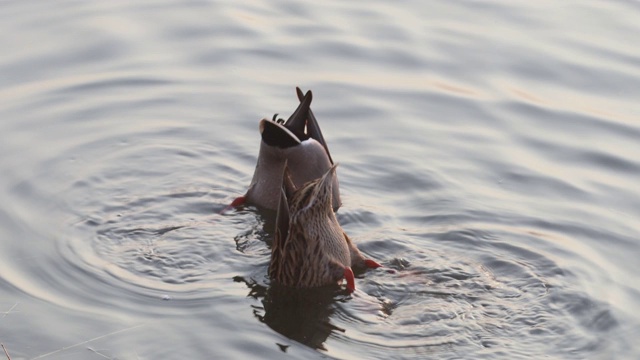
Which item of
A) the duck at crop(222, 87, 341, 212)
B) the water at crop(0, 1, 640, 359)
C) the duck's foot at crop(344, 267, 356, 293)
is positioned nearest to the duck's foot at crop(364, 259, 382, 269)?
the water at crop(0, 1, 640, 359)

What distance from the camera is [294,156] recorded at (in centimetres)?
938

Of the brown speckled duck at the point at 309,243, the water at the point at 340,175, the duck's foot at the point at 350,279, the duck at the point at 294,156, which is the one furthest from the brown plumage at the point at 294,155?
the duck's foot at the point at 350,279

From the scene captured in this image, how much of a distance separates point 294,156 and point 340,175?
74 centimetres

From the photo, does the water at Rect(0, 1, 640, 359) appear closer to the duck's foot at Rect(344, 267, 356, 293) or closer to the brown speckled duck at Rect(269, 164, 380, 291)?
the duck's foot at Rect(344, 267, 356, 293)

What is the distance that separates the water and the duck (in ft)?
0.77

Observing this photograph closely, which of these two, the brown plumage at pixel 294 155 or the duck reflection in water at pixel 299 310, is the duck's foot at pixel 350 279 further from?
the brown plumage at pixel 294 155

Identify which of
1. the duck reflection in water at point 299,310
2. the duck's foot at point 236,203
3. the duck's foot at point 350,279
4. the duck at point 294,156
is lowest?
the duck reflection in water at point 299,310

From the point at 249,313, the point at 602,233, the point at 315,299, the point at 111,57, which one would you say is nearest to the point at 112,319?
the point at 249,313

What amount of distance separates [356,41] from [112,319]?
5.93 meters

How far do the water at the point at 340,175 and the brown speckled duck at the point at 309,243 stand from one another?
184 millimetres

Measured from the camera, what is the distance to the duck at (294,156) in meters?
9.28

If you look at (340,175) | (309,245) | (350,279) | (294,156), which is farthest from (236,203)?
(350,279)

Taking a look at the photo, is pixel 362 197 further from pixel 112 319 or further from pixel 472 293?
pixel 112 319

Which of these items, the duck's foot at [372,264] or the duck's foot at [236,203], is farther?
the duck's foot at [236,203]
